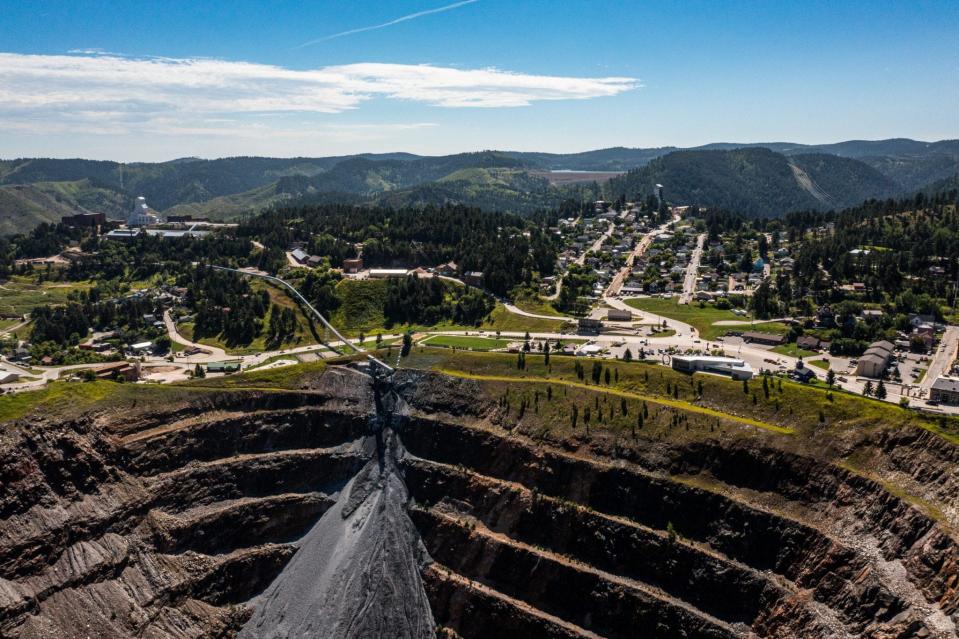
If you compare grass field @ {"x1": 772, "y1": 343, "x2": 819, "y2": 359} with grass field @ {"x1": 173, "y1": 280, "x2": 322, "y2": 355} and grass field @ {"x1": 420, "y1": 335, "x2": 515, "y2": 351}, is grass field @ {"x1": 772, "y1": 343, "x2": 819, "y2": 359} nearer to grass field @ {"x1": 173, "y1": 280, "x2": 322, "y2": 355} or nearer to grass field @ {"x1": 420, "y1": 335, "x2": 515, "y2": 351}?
grass field @ {"x1": 420, "y1": 335, "x2": 515, "y2": 351}

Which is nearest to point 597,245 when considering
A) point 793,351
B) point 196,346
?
point 793,351

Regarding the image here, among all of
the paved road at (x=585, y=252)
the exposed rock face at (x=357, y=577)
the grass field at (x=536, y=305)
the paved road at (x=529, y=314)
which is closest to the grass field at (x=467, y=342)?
the paved road at (x=529, y=314)

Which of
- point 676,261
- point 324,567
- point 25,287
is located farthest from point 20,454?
point 676,261

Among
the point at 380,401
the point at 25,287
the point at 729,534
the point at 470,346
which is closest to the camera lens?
the point at 729,534

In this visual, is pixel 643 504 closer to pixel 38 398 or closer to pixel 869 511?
pixel 869 511

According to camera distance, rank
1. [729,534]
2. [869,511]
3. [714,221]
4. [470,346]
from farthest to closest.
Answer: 1. [714,221]
2. [470,346]
3. [729,534]
4. [869,511]

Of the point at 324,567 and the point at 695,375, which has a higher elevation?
the point at 695,375

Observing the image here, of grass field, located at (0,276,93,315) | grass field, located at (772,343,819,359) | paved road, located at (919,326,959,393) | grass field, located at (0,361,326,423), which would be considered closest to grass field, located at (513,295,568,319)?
grass field, located at (772,343,819,359)
